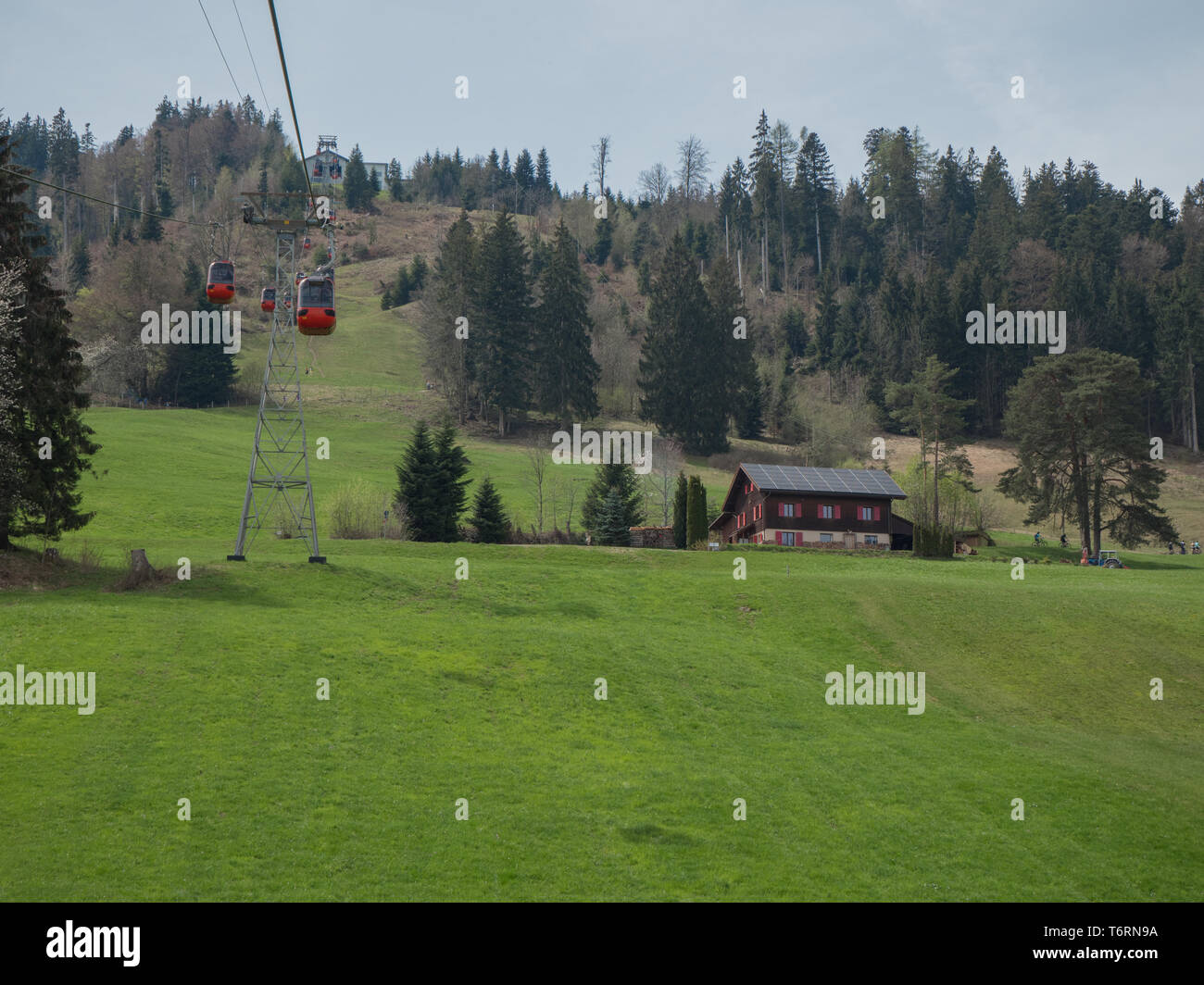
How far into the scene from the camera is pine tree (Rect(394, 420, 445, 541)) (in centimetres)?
5944

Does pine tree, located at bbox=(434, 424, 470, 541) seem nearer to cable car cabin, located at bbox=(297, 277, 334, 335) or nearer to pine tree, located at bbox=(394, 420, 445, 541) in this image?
pine tree, located at bbox=(394, 420, 445, 541)

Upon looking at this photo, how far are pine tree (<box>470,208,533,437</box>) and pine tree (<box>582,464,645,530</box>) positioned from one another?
37.6m

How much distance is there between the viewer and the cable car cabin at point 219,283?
111 ft

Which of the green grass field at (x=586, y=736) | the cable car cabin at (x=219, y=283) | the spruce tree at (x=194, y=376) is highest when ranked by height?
the spruce tree at (x=194, y=376)

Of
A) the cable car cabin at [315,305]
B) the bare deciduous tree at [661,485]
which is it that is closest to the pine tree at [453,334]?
the bare deciduous tree at [661,485]

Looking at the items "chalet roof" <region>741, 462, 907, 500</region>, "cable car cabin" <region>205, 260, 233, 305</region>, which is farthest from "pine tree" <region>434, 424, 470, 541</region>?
"cable car cabin" <region>205, 260, 233, 305</region>

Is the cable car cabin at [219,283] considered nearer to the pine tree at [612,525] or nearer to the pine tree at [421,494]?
the pine tree at [421,494]

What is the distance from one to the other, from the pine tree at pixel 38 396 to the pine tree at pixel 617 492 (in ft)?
111

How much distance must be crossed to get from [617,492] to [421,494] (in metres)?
13.6

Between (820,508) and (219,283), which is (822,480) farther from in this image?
(219,283)

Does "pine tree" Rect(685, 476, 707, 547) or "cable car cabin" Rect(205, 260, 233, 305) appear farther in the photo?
"pine tree" Rect(685, 476, 707, 547)
